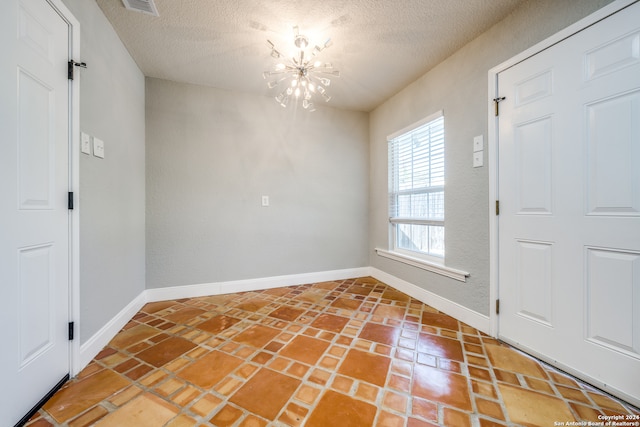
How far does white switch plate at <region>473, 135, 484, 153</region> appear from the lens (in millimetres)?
1927

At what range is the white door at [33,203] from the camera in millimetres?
1027

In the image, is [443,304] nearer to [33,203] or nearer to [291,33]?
[291,33]

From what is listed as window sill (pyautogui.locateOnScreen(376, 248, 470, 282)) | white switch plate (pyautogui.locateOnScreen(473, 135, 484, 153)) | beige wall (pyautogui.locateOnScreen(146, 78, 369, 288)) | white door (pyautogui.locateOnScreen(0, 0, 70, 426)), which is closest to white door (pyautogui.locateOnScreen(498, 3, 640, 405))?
white switch plate (pyautogui.locateOnScreen(473, 135, 484, 153))

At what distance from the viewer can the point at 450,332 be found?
1.90m

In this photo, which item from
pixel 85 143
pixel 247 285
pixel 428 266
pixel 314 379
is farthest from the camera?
pixel 247 285

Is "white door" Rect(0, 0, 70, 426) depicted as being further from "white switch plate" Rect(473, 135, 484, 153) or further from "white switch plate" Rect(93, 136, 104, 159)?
"white switch plate" Rect(473, 135, 484, 153)

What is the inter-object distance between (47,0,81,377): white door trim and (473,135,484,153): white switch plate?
2895 millimetres

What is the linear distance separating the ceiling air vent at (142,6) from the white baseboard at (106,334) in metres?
2.36

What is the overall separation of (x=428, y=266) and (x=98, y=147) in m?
3.06

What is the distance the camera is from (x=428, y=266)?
2455 millimetres

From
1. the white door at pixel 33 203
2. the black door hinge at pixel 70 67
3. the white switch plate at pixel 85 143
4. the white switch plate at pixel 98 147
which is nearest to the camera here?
the white door at pixel 33 203

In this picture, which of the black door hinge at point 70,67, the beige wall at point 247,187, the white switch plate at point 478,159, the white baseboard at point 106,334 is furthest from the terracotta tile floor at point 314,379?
the black door hinge at point 70,67

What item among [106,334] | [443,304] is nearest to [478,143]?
[443,304]

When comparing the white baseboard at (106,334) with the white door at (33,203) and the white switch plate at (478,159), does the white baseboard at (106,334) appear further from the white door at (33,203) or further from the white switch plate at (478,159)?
the white switch plate at (478,159)
